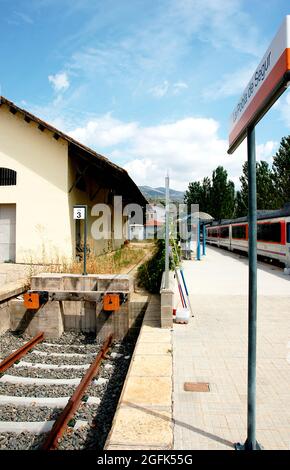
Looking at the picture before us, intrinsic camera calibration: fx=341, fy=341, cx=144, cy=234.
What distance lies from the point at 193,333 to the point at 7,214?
929 cm

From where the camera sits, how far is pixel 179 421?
10.2 ft

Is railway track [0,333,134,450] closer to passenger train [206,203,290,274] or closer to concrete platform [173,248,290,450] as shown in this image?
concrete platform [173,248,290,450]

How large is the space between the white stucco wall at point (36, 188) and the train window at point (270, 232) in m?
9.36

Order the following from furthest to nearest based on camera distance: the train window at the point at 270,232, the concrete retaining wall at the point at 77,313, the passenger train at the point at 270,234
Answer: the train window at the point at 270,232 < the passenger train at the point at 270,234 < the concrete retaining wall at the point at 77,313

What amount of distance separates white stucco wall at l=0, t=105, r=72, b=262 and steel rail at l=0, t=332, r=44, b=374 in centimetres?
506

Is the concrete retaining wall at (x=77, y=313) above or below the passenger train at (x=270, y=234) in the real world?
below

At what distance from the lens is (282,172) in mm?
34000

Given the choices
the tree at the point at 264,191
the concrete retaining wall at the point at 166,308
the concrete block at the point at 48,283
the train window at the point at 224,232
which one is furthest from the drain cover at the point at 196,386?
the tree at the point at 264,191

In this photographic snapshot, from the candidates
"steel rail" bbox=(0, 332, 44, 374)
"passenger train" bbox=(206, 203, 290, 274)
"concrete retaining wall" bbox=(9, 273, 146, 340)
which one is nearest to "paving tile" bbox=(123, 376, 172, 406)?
"steel rail" bbox=(0, 332, 44, 374)

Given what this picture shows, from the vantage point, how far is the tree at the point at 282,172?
33.2 m

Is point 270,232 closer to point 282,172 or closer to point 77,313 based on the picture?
point 77,313

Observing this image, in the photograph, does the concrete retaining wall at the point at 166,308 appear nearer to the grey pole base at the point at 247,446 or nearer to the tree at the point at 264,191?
the grey pole base at the point at 247,446
